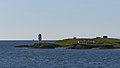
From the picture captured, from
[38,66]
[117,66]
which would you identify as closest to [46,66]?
[38,66]

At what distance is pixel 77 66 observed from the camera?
362 feet

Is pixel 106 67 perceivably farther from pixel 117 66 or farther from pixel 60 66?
pixel 60 66

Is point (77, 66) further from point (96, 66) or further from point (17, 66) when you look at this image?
point (17, 66)

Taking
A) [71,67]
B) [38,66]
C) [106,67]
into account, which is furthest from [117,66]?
[38,66]

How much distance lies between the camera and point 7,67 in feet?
349

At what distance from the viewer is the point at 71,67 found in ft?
352

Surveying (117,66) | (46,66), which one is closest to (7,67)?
(46,66)

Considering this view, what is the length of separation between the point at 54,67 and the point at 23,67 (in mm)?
7269

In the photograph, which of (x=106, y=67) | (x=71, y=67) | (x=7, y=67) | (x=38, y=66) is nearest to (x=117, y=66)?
(x=106, y=67)

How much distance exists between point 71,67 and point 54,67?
4.00 metres

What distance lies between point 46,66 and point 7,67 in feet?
32.0

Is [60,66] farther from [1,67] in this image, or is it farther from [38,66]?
[1,67]

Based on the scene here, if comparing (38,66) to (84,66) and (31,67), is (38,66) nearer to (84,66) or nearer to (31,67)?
(31,67)

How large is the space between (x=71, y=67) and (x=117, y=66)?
11.0m
